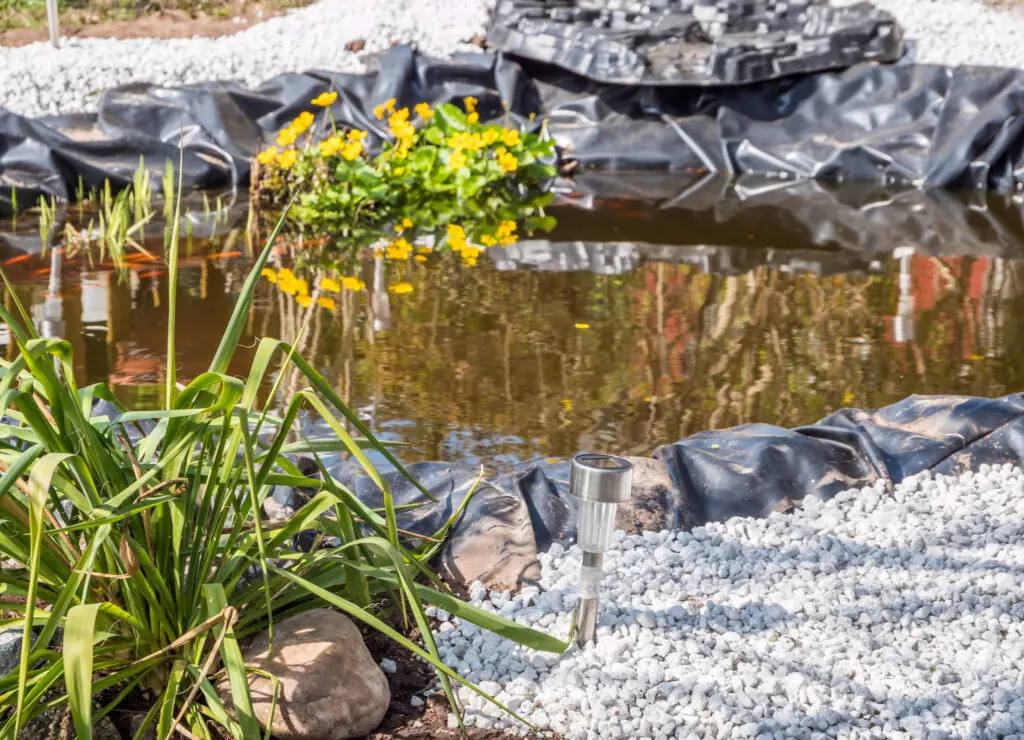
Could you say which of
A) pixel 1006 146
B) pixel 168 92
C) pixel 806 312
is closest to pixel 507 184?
pixel 168 92

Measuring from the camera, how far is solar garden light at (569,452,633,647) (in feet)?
6.03

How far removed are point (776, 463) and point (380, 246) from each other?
10.6 ft

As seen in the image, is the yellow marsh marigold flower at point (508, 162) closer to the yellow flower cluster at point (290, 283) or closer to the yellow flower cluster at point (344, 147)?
the yellow flower cluster at point (344, 147)

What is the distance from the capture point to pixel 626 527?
2.43 m

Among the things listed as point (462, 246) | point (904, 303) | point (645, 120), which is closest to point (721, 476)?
point (904, 303)

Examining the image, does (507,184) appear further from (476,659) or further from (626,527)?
(476,659)

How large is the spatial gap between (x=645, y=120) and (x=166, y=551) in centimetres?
644

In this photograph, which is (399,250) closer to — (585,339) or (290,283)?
(290,283)

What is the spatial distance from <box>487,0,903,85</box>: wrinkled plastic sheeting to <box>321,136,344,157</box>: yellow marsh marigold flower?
211cm

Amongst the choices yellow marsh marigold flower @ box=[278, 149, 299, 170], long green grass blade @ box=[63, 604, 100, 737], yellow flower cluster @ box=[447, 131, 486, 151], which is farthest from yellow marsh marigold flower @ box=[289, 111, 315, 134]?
long green grass blade @ box=[63, 604, 100, 737]

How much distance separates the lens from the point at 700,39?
26.9ft

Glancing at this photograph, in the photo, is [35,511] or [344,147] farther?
[344,147]

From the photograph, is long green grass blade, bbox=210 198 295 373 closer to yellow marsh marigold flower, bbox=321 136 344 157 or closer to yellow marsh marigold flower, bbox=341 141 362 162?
yellow marsh marigold flower, bbox=341 141 362 162

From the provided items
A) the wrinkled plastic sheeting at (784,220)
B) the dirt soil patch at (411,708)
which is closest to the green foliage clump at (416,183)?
the wrinkled plastic sheeting at (784,220)
